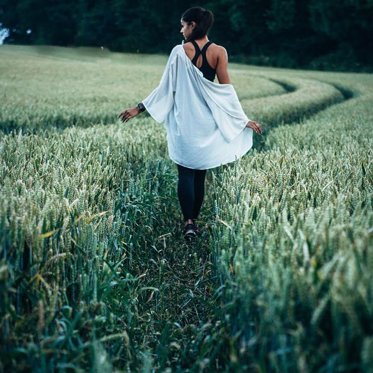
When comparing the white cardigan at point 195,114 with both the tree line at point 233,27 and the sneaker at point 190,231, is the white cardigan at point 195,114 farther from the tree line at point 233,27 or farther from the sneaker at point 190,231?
the tree line at point 233,27

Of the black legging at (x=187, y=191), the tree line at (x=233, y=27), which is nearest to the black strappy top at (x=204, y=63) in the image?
the black legging at (x=187, y=191)

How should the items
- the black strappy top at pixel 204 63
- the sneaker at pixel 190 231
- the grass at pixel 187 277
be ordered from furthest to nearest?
the sneaker at pixel 190 231 < the black strappy top at pixel 204 63 < the grass at pixel 187 277

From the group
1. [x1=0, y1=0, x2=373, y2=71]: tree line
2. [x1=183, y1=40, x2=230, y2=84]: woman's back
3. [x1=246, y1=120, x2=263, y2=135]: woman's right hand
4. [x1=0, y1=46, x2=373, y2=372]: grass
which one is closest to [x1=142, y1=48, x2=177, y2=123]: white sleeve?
[x1=183, y1=40, x2=230, y2=84]: woman's back

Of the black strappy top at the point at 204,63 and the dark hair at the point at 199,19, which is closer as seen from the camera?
the dark hair at the point at 199,19

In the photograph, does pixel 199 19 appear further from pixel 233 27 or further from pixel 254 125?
pixel 233 27

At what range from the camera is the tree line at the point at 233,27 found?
35.8 metres

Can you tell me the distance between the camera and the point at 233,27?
43625 millimetres

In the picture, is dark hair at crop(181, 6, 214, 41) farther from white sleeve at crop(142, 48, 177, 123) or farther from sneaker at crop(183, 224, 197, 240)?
sneaker at crop(183, 224, 197, 240)

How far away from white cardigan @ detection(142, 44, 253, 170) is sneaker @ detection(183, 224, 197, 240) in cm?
45

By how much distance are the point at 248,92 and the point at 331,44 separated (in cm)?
2977

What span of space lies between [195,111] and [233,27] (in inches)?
1684

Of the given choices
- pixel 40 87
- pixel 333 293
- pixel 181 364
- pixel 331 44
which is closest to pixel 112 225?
pixel 181 364

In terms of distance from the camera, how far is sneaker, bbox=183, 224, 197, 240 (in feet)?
11.6

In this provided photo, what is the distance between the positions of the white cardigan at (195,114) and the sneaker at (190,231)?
1.48 ft
